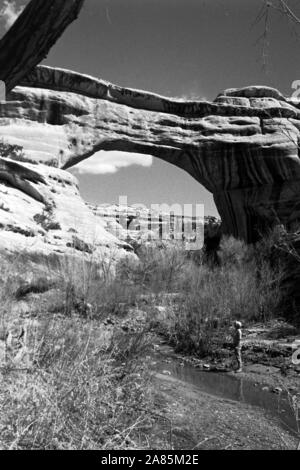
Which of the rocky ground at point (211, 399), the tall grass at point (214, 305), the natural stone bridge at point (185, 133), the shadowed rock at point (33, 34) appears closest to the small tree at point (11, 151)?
the natural stone bridge at point (185, 133)

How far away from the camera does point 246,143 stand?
63.6ft

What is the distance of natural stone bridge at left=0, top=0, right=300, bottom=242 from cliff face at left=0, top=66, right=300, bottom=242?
40 mm

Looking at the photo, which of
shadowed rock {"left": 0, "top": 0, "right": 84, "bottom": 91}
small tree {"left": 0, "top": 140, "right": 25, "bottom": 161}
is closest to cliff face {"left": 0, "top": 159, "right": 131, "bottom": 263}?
small tree {"left": 0, "top": 140, "right": 25, "bottom": 161}

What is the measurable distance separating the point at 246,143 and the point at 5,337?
59.4 ft

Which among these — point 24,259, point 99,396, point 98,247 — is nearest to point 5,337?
point 99,396

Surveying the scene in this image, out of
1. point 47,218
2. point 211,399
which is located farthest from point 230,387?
point 47,218

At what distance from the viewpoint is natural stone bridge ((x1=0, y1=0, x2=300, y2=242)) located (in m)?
17.2

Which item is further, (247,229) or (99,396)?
(247,229)

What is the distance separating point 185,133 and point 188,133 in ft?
0.49

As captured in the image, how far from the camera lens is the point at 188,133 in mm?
19578

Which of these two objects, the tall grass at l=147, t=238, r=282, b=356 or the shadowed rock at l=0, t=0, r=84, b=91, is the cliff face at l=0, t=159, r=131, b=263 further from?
the shadowed rock at l=0, t=0, r=84, b=91

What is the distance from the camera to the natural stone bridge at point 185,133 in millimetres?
17156

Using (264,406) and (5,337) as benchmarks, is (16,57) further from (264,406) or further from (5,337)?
(264,406)

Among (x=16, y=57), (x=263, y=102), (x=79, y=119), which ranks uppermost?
(x=263, y=102)
